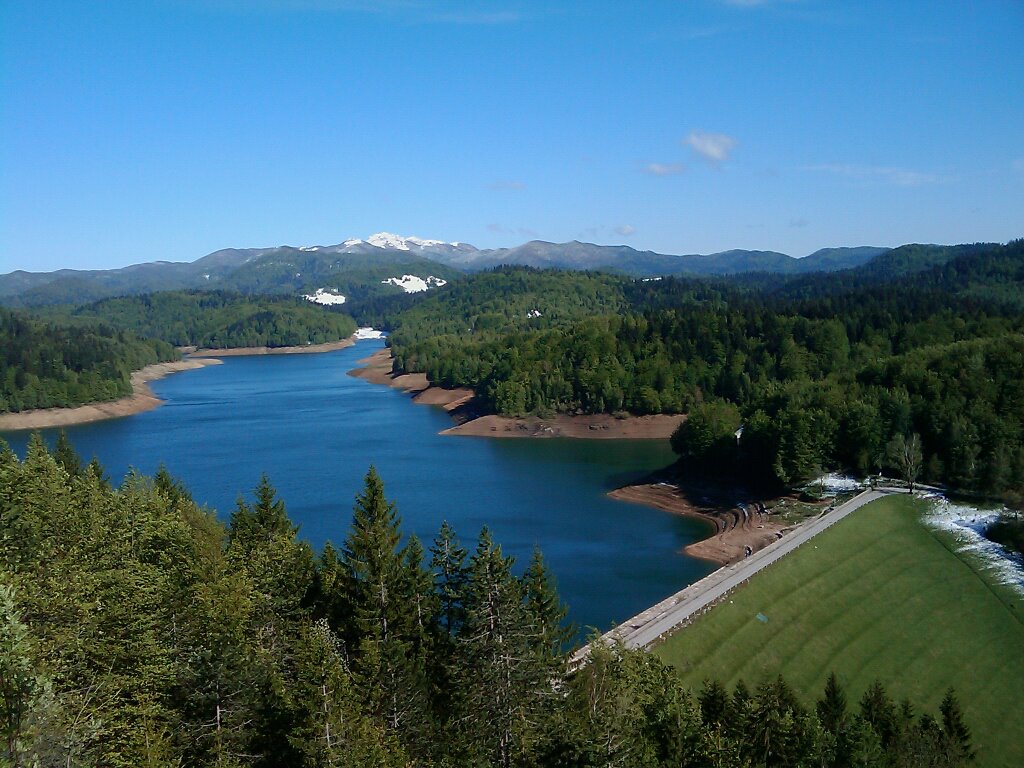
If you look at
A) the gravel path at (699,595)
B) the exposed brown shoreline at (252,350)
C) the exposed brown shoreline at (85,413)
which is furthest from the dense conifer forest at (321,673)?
the exposed brown shoreline at (252,350)

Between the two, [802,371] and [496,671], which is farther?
[802,371]

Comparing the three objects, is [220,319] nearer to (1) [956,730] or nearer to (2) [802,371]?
(2) [802,371]

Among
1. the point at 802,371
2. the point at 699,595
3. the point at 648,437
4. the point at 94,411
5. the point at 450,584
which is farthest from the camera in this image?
the point at 94,411

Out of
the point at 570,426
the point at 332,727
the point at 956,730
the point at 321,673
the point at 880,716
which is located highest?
the point at 321,673

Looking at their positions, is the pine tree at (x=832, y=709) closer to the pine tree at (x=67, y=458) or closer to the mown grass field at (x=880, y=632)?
the mown grass field at (x=880, y=632)

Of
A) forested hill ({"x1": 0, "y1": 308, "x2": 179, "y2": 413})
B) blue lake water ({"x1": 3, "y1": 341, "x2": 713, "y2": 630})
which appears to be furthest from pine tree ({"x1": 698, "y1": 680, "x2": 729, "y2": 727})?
forested hill ({"x1": 0, "y1": 308, "x2": 179, "y2": 413})

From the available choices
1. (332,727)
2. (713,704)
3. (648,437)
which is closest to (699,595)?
(713,704)
